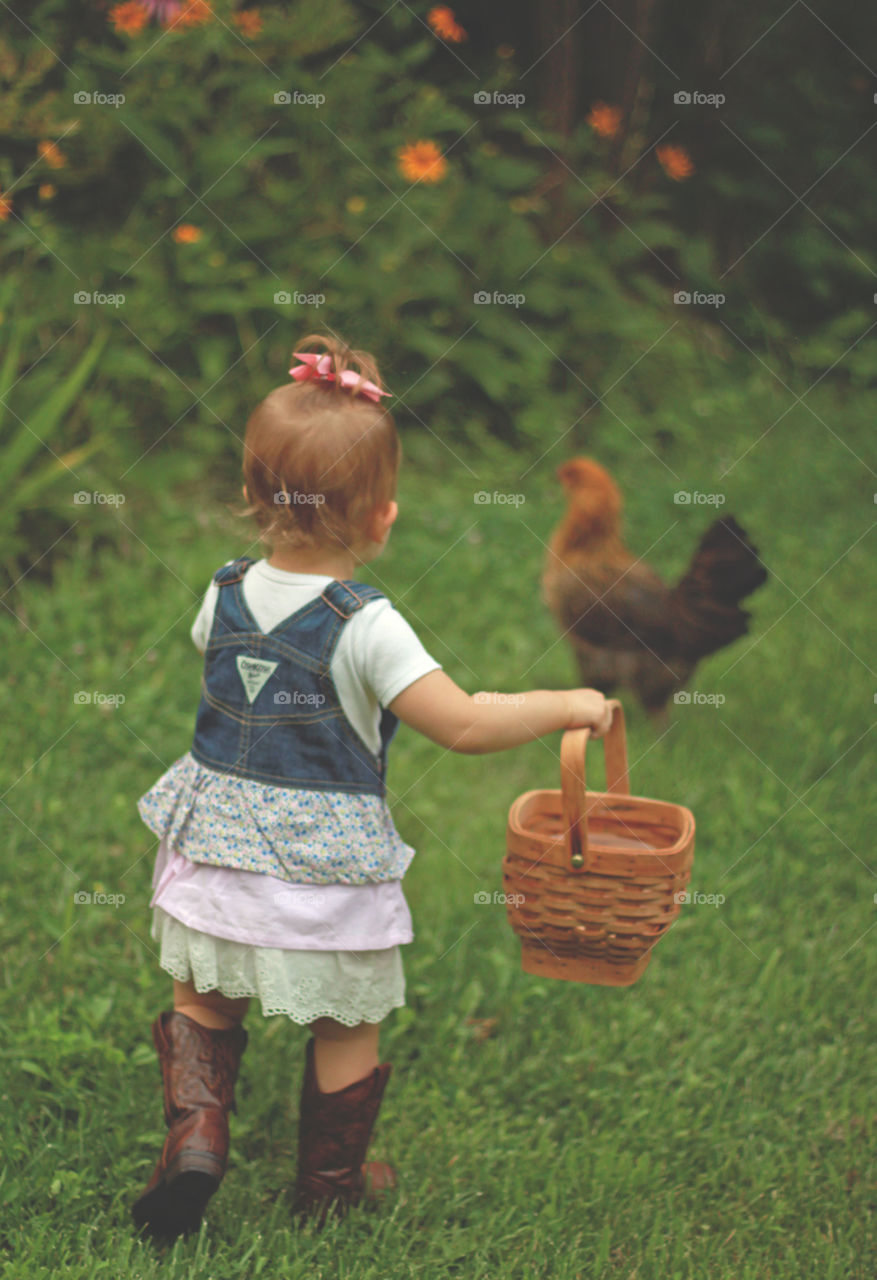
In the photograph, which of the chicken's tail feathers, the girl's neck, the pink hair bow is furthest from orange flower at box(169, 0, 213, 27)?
the girl's neck

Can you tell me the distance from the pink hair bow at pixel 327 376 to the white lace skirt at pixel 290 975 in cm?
90

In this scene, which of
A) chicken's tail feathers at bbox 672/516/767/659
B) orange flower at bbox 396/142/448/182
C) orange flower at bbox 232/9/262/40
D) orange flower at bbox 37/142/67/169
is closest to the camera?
chicken's tail feathers at bbox 672/516/767/659

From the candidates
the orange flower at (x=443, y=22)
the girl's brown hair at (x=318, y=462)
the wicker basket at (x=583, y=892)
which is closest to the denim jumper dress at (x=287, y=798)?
the girl's brown hair at (x=318, y=462)

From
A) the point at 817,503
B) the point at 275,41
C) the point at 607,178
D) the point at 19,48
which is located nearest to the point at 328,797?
the point at 19,48

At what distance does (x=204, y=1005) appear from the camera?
79.7 inches

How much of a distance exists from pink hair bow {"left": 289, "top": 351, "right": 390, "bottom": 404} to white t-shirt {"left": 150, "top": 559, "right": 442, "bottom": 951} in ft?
0.99

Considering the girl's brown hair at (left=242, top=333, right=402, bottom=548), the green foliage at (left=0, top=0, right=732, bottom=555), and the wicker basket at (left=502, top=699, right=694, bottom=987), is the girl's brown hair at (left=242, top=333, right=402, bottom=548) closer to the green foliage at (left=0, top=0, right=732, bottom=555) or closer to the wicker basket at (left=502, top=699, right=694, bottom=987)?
the wicker basket at (left=502, top=699, right=694, bottom=987)

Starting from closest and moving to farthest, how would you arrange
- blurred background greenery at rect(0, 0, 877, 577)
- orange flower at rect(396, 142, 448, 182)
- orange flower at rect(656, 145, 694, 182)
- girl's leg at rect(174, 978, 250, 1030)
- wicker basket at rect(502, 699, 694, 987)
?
wicker basket at rect(502, 699, 694, 987), girl's leg at rect(174, 978, 250, 1030), blurred background greenery at rect(0, 0, 877, 577), orange flower at rect(396, 142, 448, 182), orange flower at rect(656, 145, 694, 182)

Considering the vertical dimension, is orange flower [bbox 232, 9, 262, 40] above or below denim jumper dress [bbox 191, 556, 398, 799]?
above

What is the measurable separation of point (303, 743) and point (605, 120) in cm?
581

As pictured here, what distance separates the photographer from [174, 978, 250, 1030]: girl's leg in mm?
2016

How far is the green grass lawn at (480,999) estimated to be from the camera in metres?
2.07

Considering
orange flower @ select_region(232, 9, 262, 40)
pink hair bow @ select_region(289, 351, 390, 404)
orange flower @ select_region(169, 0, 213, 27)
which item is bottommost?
pink hair bow @ select_region(289, 351, 390, 404)

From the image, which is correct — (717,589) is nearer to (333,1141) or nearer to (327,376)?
(327,376)
